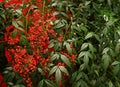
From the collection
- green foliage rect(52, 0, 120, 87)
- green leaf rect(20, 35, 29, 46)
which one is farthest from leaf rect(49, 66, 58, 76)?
green leaf rect(20, 35, 29, 46)

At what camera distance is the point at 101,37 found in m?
1.88

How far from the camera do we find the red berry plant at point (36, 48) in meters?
1.70

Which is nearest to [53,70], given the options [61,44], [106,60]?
[61,44]

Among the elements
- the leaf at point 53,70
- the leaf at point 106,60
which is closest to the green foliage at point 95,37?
the leaf at point 106,60

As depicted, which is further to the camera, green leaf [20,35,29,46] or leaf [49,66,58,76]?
green leaf [20,35,29,46]

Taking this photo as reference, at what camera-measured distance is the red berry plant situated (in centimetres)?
170

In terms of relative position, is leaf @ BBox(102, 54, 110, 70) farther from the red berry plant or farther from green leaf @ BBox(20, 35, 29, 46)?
green leaf @ BBox(20, 35, 29, 46)

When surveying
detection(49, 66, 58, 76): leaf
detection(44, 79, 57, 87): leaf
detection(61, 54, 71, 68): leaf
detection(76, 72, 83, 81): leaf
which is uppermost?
detection(61, 54, 71, 68): leaf

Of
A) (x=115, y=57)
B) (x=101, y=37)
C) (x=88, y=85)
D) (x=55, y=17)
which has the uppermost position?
(x=55, y=17)

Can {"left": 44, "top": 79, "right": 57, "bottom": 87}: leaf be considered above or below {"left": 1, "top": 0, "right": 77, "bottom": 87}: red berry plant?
below

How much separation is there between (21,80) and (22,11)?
17.4 inches

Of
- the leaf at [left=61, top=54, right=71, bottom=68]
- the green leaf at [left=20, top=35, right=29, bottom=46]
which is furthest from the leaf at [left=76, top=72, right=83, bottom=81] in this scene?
the green leaf at [left=20, top=35, right=29, bottom=46]

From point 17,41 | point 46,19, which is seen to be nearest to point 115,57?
point 46,19

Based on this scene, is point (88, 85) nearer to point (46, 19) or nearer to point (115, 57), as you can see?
point (115, 57)
